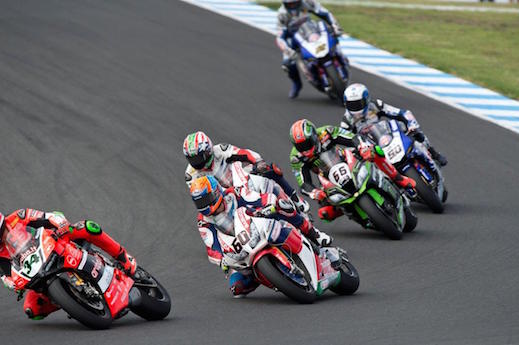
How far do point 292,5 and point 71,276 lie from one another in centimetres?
1249

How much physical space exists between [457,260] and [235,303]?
9.15 feet

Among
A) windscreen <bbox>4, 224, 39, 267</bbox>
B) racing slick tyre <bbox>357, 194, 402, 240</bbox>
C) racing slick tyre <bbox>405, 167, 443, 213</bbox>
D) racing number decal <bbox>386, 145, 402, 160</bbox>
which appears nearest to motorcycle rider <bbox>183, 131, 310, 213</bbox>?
racing slick tyre <bbox>357, 194, 402, 240</bbox>

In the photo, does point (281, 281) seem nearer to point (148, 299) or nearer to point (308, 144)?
point (148, 299)

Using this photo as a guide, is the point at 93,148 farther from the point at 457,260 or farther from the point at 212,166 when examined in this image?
the point at 457,260

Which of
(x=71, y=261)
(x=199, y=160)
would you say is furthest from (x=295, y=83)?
(x=71, y=261)

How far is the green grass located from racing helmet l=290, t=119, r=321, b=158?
9.78 metres

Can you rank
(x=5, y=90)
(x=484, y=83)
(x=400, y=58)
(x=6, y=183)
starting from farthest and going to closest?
(x=400, y=58) < (x=484, y=83) < (x=5, y=90) < (x=6, y=183)

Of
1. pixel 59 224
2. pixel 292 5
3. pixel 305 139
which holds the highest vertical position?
pixel 59 224

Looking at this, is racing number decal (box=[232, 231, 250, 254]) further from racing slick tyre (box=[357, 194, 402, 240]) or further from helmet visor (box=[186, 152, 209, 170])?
racing slick tyre (box=[357, 194, 402, 240])

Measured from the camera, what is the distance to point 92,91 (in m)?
21.6

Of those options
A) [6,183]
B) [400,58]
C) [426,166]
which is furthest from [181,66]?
[426,166]

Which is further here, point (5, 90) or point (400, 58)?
point (400, 58)

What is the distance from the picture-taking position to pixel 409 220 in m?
13.6

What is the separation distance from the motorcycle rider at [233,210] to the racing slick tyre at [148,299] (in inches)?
28.9
